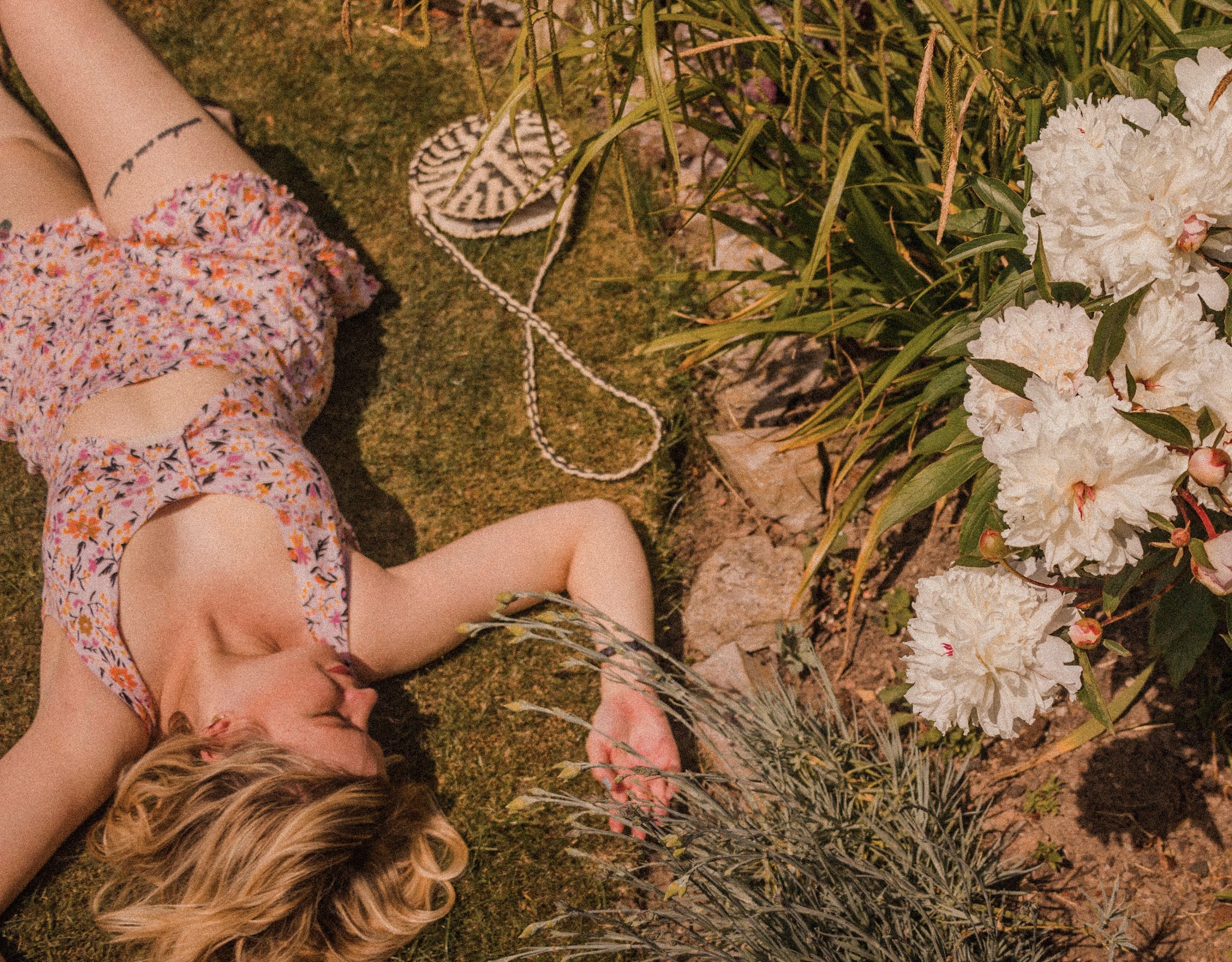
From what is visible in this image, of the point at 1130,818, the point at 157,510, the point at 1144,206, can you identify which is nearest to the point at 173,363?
the point at 157,510

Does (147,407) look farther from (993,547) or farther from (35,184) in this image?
(993,547)

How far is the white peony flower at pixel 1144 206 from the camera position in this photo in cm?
92

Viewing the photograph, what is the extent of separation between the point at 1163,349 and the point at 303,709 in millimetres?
1709

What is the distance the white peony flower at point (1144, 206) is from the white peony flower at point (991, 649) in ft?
1.15

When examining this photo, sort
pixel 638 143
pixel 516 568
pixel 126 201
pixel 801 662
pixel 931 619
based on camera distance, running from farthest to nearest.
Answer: pixel 638 143 → pixel 126 201 → pixel 516 568 → pixel 801 662 → pixel 931 619

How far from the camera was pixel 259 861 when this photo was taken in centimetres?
178

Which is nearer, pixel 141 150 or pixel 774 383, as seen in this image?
pixel 774 383

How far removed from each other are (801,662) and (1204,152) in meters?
1.39

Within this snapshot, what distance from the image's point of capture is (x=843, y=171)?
1559 millimetres

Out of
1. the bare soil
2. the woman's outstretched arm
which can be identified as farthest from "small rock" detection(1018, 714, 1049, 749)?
the woman's outstretched arm

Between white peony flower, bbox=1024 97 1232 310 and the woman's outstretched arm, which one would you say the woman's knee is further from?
white peony flower, bbox=1024 97 1232 310

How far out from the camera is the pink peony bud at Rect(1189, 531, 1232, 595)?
34.5 inches

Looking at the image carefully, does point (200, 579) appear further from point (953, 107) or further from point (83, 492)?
point (953, 107)

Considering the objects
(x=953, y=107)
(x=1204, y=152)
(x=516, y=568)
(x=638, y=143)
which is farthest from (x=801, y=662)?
(x=638, y=143)
